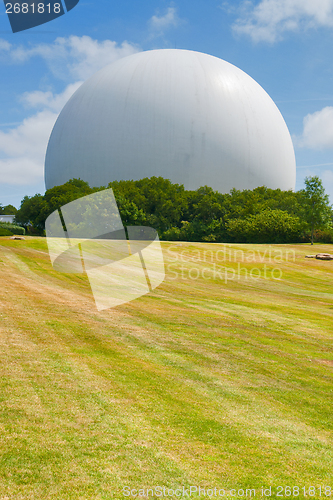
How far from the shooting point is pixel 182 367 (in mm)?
7172

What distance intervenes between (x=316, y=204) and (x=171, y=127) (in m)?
26.7

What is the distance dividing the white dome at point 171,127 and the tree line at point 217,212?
902 centimetres

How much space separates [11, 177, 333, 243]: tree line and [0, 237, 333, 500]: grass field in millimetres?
28130

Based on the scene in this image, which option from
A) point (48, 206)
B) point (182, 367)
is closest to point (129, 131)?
point (48, 206)

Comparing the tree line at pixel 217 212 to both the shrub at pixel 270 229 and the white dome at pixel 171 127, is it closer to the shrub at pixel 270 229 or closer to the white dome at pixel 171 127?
the shrub at pixel 270 229

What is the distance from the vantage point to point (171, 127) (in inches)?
2194

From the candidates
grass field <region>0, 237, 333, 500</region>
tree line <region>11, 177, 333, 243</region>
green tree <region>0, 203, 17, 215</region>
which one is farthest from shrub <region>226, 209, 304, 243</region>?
green tree <region>0, 203, 17, 215</region>

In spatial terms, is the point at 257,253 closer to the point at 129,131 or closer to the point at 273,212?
the point at 273,212

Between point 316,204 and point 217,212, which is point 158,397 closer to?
point 316,204

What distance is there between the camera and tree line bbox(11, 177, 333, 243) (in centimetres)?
3903

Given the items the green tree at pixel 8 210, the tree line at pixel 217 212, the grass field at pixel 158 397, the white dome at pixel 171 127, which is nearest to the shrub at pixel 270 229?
the tree line at pixel 217 212

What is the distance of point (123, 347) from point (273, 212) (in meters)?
37.6

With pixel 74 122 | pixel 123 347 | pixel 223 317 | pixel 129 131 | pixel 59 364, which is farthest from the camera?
pixel 74 122

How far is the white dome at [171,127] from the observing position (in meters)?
56.1
